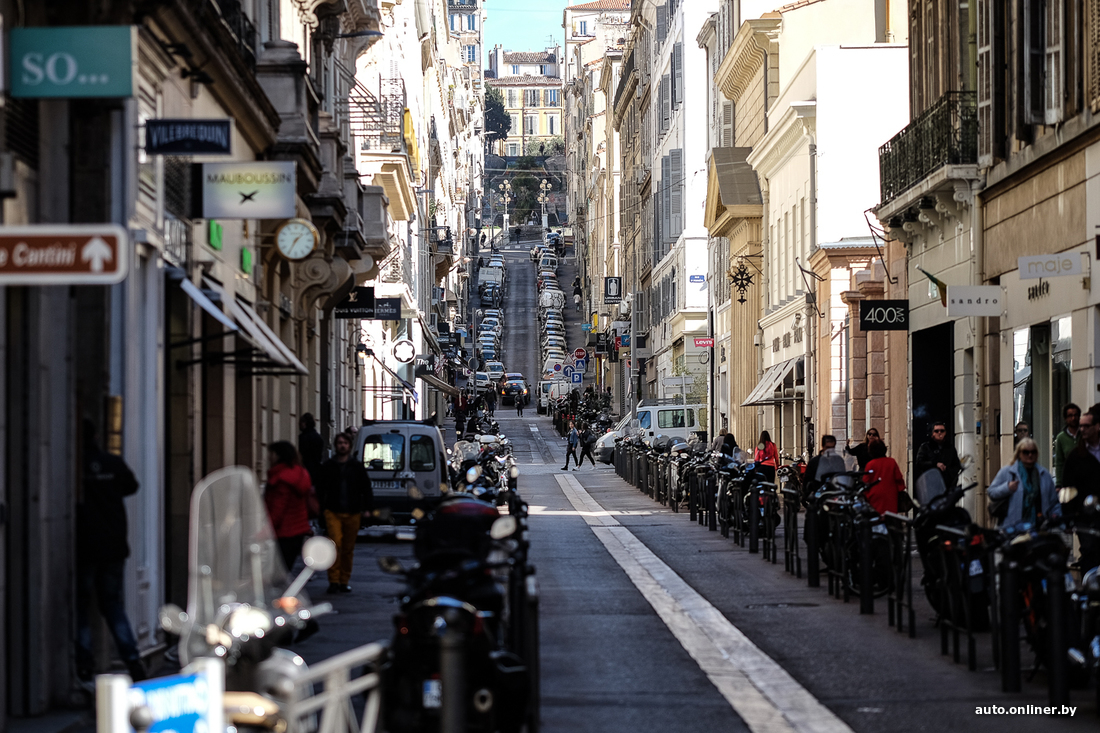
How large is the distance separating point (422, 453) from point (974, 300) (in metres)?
9.35

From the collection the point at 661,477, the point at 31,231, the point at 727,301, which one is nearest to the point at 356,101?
the point at 661,477

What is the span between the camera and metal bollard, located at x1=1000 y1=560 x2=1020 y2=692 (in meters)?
10.8

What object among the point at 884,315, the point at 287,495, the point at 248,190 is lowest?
the point at 287,495

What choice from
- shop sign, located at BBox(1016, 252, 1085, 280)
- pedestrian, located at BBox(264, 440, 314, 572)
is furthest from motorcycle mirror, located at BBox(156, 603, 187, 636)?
shop sign, located at BBox(1016, 252, 1085, 280)

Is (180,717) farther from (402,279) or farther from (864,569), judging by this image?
(402,279)

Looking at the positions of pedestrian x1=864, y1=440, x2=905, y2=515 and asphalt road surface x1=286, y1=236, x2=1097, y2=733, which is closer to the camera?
asphalt road surface x1=286, y1=236, x2=1097, y2=733

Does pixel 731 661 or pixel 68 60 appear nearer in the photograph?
pixel 68 60

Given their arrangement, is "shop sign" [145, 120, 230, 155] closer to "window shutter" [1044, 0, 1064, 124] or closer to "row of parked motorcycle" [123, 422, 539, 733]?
"row of parked motorcycle" [123, 422, 539, 733]

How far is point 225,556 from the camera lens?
6.91 meters

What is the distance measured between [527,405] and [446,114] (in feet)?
70.4

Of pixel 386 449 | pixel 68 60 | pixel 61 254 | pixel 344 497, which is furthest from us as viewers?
pixel 386 449

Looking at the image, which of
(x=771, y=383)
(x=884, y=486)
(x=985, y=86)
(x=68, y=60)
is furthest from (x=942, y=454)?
(x=771, y=383)

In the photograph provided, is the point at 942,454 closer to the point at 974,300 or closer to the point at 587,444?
the point at 974,300

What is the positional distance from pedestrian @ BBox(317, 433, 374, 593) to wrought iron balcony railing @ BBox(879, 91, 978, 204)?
33.5 feet
